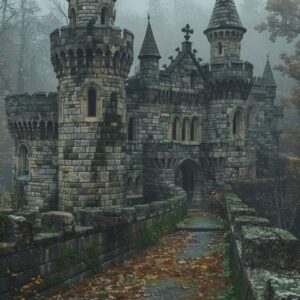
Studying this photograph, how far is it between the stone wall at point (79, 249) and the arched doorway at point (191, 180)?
13.1m

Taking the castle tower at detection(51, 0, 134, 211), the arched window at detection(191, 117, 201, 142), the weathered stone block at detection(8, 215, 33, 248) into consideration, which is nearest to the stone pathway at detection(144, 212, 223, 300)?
the weathered stone block at detection(8, 215, 33, 248)

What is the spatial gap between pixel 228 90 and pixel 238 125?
94.7 inches

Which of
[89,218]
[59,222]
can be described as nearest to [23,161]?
[89,218]

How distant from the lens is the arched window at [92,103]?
67.9ft

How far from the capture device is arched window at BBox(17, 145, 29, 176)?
88.2 ft

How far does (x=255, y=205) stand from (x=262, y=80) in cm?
1150

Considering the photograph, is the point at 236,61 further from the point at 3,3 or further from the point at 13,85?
the point at 13,85

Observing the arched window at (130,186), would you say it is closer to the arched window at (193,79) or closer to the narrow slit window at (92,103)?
the narrow slit window at (92,103)

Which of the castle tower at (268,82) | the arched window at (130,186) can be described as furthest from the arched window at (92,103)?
the castle tower at (268,82)

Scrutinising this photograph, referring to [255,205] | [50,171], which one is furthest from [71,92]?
[255,205]

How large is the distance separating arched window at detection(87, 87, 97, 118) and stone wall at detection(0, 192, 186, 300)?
651 cm

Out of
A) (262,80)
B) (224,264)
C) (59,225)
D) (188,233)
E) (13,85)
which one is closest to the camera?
(59,225)

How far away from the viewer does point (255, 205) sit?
90.8ft

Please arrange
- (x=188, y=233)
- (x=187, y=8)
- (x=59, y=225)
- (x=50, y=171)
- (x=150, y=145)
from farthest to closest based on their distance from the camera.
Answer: (x=187, y=8) → (x=150, y=145) → (x=50, y=171) → (x=188, y=233) → (x=59, y=225)
